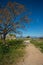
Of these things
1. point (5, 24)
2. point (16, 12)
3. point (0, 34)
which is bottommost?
point (0, 34)

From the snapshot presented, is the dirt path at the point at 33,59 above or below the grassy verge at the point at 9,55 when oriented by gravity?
below

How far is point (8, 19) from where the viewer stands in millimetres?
23328

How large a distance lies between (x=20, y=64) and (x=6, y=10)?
1533cm

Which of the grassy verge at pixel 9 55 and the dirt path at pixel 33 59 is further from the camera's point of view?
the grassy verge at pixel 9 55

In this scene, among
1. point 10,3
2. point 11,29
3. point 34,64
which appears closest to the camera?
point 34,64

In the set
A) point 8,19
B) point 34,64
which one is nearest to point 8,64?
point 34,64

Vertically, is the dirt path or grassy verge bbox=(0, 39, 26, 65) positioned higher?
grassy verge bbox=(0, 39, 26, 65)

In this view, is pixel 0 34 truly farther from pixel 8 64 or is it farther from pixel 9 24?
pixel 8 64

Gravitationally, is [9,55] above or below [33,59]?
above

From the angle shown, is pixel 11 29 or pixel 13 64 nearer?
pixel 13 64

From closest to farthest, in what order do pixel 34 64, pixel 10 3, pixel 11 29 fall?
pixel 34 64 → pixel 10 3 → pixel 11 29

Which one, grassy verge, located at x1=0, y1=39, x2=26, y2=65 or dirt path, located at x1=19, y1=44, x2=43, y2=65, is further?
grassy verge, located at x1=0, y1=39, x2=26, y2=65

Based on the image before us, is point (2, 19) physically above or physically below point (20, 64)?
above

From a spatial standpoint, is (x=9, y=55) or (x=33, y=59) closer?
(x=33, y=59)
